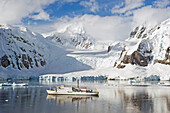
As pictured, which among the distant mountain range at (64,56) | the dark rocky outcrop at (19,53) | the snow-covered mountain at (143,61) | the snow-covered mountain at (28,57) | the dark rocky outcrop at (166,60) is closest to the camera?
the snow-covered mountain at (143,61)

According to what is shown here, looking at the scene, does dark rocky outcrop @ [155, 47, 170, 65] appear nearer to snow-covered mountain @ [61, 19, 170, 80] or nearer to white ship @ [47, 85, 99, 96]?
snow-covered mountain @ [61, 19, 170, 80]

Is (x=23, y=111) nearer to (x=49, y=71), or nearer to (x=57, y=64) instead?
(x=49, y=71)

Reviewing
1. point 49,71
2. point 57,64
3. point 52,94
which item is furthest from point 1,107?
point 57,64

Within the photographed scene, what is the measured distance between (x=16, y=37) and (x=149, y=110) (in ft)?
365

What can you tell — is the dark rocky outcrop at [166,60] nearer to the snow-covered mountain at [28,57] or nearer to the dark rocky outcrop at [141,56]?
the dark rocky outcrop at [141,56]

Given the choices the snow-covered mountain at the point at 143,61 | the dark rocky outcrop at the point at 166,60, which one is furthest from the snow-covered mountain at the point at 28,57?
the dark rocky outcrop at the point at 166,60

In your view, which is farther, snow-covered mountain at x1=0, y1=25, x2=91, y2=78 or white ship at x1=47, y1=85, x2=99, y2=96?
snow-covered mountain at x1=0, y1=25, x2=91, y2=78

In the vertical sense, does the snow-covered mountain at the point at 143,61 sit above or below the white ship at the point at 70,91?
above

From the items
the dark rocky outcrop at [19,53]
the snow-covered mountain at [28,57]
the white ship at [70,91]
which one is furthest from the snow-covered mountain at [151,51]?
the white ship at [70,91]

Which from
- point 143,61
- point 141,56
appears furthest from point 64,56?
point 143,61

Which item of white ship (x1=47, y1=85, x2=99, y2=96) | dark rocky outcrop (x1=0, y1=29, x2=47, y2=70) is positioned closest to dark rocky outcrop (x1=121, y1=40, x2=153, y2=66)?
dark rocky outcrop (x1=0, y1=29, x2=47, y2=70)

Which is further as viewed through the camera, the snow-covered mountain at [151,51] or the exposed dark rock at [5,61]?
the snow-covered mountain at [151,51]

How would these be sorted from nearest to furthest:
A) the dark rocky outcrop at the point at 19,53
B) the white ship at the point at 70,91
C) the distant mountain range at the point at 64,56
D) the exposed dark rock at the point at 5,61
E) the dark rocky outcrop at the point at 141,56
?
the white ship at the point at 70,91 < the exposed dark rock at the point at 5,61 < the dark rocky outcrop at the point at 141,56 < the distant mountain range at the point at 64,56 < the dark rocky outcrop at the point at 19,53

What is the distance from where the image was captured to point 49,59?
135m
